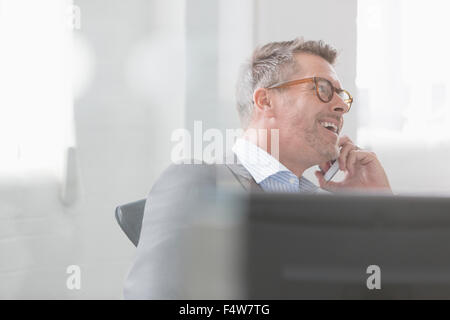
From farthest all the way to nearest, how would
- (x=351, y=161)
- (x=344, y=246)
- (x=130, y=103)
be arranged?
(x=130, y=103)
(x=351, y=161)
(x=344, y=246)

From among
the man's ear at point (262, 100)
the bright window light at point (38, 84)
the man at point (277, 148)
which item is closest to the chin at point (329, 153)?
the man at point (277, 148)

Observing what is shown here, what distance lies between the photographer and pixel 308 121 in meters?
0.66

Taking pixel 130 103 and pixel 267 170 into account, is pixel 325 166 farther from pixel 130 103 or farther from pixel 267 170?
Answer: pixel 130 103

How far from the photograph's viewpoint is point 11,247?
2.11ft

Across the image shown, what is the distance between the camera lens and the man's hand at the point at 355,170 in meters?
0.58

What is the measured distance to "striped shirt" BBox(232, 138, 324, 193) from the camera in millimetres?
587

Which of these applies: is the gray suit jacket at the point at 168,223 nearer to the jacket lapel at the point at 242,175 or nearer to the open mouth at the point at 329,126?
the jacket lapel at the point at 242,175

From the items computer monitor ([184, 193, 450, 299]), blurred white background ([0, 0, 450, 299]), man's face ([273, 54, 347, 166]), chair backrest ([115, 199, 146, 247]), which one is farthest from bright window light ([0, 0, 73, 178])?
computer monitor ([184, 193, 450, 299])

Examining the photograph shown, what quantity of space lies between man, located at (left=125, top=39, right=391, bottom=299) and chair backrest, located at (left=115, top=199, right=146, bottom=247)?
0.23ft

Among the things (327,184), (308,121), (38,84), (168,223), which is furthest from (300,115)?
(38,84)

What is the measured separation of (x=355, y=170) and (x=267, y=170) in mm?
119

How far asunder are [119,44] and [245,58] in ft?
0.72

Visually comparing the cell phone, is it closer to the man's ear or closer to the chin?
the chin

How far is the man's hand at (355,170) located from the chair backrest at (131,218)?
0.27 m
